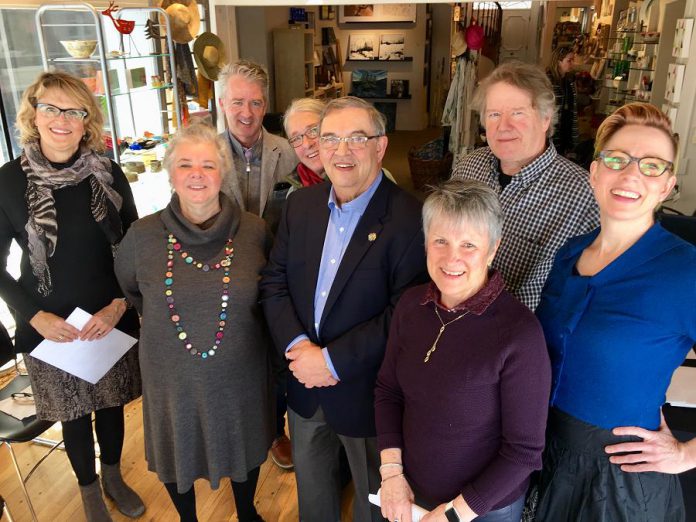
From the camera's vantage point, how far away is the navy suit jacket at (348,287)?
1.71 meters

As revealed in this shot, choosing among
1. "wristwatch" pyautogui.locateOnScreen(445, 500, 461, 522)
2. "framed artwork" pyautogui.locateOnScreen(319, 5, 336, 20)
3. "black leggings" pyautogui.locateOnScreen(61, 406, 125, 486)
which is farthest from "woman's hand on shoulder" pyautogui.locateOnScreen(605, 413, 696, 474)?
"framed artwork" pyautogui.locateOnScreen(319, 5, 336, 20)

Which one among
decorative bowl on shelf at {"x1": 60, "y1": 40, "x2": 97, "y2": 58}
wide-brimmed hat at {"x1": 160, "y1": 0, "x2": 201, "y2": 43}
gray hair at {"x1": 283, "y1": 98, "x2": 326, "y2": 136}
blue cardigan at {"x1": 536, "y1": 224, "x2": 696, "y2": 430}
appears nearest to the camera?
blue cardigan at {"x1": 536, "y1": 224, "x2": 696, "y2": 430}

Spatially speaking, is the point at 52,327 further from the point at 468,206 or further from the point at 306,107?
the point at 468,206

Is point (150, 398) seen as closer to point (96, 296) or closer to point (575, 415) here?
point (96, 296)

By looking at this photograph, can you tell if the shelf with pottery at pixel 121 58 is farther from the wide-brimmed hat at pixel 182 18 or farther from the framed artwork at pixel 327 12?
the framed artwork at pixel 327 12

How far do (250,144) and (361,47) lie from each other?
9.38 metres

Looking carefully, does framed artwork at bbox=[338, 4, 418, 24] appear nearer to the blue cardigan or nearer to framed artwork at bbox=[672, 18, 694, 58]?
framed artwork at bbox=[672, 18, 694, 58]

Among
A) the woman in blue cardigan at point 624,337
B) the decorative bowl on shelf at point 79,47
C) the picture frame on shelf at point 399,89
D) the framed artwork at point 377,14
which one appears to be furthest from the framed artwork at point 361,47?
the woman in blue cardigan at point 624,337

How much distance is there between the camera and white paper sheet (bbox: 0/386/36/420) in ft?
7.45

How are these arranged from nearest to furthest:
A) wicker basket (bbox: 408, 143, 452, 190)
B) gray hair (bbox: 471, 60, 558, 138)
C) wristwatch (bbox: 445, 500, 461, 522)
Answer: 1. wristwatch (bbox: 445, 500, 461, 522)
2. gray hair (bbox: 471, 60, 558, 138)
3. wicker basket (bbox: 408, 143, 452, 190)

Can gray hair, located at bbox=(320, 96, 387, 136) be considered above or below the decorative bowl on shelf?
below

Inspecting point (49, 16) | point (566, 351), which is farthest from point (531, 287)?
point (49, 16)

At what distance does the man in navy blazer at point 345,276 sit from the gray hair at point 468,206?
0.33m

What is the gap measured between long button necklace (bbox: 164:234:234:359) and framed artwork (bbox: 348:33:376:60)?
10094mm
